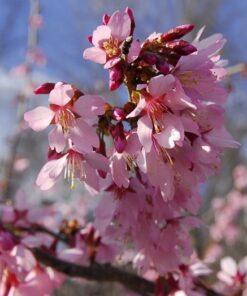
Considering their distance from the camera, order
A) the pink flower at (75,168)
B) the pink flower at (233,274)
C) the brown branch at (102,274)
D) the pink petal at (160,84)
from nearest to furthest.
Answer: the pink petal at (160,84) → the pink flower at (75,168) → the brown branch at (102,274) → the pink flower at (233,274)

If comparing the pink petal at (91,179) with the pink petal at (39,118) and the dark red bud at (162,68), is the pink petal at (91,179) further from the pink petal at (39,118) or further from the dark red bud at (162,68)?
the dark red bud at (162,68)

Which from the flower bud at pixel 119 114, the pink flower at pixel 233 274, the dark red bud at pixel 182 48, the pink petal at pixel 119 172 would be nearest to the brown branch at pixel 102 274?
the pink flower at pixel 233 274

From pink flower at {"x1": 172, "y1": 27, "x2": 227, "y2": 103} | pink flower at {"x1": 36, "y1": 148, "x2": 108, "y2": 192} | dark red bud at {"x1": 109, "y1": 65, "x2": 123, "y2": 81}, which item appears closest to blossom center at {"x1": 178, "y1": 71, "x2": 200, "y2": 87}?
pink flower at {"x1": 172, "y1": 27, "x2": 227, "y2": 103}

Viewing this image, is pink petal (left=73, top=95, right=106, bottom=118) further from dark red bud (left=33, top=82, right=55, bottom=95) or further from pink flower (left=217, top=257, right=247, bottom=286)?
pink flower (left=217, top=257, right=247, bottom=286)

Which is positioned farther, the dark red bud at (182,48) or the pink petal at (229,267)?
the pink petal at (229,267)

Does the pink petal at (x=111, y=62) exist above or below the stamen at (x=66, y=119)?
above

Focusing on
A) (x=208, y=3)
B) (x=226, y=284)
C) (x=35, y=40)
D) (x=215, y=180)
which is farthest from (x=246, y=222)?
(x=226, y=284)

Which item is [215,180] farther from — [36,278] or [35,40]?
[36,278]
